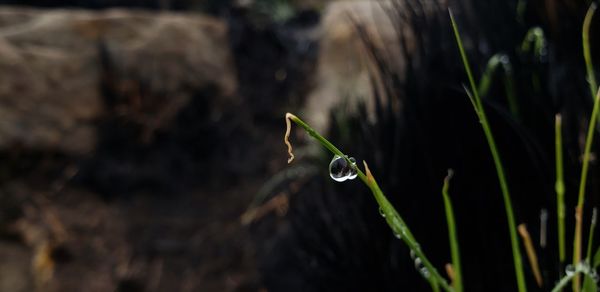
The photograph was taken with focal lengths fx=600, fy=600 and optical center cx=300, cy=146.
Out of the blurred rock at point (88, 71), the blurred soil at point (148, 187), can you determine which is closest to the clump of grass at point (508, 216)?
the blurred soil at point (148, 187)

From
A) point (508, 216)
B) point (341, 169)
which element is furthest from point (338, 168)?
point (508, 216)

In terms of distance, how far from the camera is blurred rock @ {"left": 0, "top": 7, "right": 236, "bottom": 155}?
2783 mm

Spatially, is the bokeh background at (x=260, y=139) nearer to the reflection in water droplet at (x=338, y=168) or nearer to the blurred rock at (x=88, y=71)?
the blurred rock at (x=88, y=71)

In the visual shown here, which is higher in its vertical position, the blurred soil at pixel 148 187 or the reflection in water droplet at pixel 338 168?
the reflection in water droplet at pixel 338 168

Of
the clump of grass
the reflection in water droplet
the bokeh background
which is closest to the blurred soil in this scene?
the bokeh background

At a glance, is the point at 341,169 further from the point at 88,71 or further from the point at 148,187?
the point at 88,71

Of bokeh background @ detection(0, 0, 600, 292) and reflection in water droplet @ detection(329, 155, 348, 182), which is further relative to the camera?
bokeh background @ detection(0, 0, 600, 292)

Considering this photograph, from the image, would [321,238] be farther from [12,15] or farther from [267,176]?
[12,15]

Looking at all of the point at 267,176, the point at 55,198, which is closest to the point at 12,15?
the point at 55,198

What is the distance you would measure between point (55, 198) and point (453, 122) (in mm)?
2154

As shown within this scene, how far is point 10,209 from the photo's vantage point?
2539mm

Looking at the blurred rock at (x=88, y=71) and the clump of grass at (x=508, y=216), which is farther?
the blurred rock at (x=88, y=71)

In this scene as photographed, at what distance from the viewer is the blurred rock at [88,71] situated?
2783 mm

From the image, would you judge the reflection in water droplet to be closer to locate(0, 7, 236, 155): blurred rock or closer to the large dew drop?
the large dew drop
